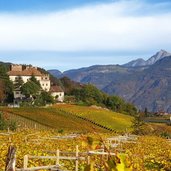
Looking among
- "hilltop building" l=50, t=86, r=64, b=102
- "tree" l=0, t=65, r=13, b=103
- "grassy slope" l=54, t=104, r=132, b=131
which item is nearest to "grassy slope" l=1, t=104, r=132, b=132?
"grassy slope" l=54, t=104, r=132, b=131

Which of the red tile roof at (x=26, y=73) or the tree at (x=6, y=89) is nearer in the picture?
the tree at (x=6, y=89)

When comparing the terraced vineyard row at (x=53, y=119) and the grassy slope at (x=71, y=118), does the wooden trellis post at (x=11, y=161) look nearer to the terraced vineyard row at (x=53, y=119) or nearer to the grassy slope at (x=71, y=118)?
the grassy slope at (x=71, y=118)

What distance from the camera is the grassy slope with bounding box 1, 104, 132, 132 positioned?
69.5 meters

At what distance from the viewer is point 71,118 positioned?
3066 inches

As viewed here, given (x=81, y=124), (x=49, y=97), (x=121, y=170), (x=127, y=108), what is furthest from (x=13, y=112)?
(x=121, y=170)

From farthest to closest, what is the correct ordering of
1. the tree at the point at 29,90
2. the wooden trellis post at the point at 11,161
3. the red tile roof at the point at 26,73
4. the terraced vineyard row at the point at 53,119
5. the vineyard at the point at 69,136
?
1. the red tile roof at the point at 26,73
2. the tree at the point at 29,90
3. the terraced vineyard row at the point at 53,119
4. the vineyard at the point at 69,136
5. the wooden trellis post at the point at 11,161

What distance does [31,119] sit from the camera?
7100 centimetres

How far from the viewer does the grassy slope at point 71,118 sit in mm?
69500

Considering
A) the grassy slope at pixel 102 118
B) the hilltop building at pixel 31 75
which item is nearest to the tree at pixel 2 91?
the hilltop building at pixel 31 75

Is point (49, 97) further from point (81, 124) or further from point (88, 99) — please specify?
point (81, 124)

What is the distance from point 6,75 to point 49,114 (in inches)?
1914

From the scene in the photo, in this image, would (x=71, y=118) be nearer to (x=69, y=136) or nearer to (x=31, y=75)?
(x=69, y=136)

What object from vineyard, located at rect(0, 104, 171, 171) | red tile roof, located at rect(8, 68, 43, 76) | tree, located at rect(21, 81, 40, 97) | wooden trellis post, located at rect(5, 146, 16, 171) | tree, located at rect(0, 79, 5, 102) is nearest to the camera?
wooden trellis post, located at rect(5, 146, 16, 171)

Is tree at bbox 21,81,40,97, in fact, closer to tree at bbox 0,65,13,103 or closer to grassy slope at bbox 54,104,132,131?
tree at bbox 0,65,13,103
